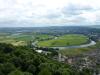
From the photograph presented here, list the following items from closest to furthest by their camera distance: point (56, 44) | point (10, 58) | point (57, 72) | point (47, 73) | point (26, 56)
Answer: point (47, 73) < point (57, 72) < point (10, 58) < point (26, 56) < point (56, 44)

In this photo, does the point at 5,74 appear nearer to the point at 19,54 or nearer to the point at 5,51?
A: the point at 19,54

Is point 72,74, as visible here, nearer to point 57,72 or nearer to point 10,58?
point 57,72

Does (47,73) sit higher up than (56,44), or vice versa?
(47,73)

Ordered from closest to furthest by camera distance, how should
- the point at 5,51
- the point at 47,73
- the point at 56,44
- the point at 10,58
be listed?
the point at 47,73, the point at 10,58, the point at 5,51, the point at 56,44

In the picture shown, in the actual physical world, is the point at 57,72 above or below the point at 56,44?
above

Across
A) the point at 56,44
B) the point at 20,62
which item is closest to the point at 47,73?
the point at 20,62

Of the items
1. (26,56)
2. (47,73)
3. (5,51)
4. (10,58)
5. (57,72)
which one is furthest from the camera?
(5,51)

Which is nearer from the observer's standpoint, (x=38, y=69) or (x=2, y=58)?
(x=38, y=69)

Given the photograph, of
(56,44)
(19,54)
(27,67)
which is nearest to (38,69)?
(27,67)

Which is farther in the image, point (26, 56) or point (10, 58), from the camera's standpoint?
point (26, 56)
